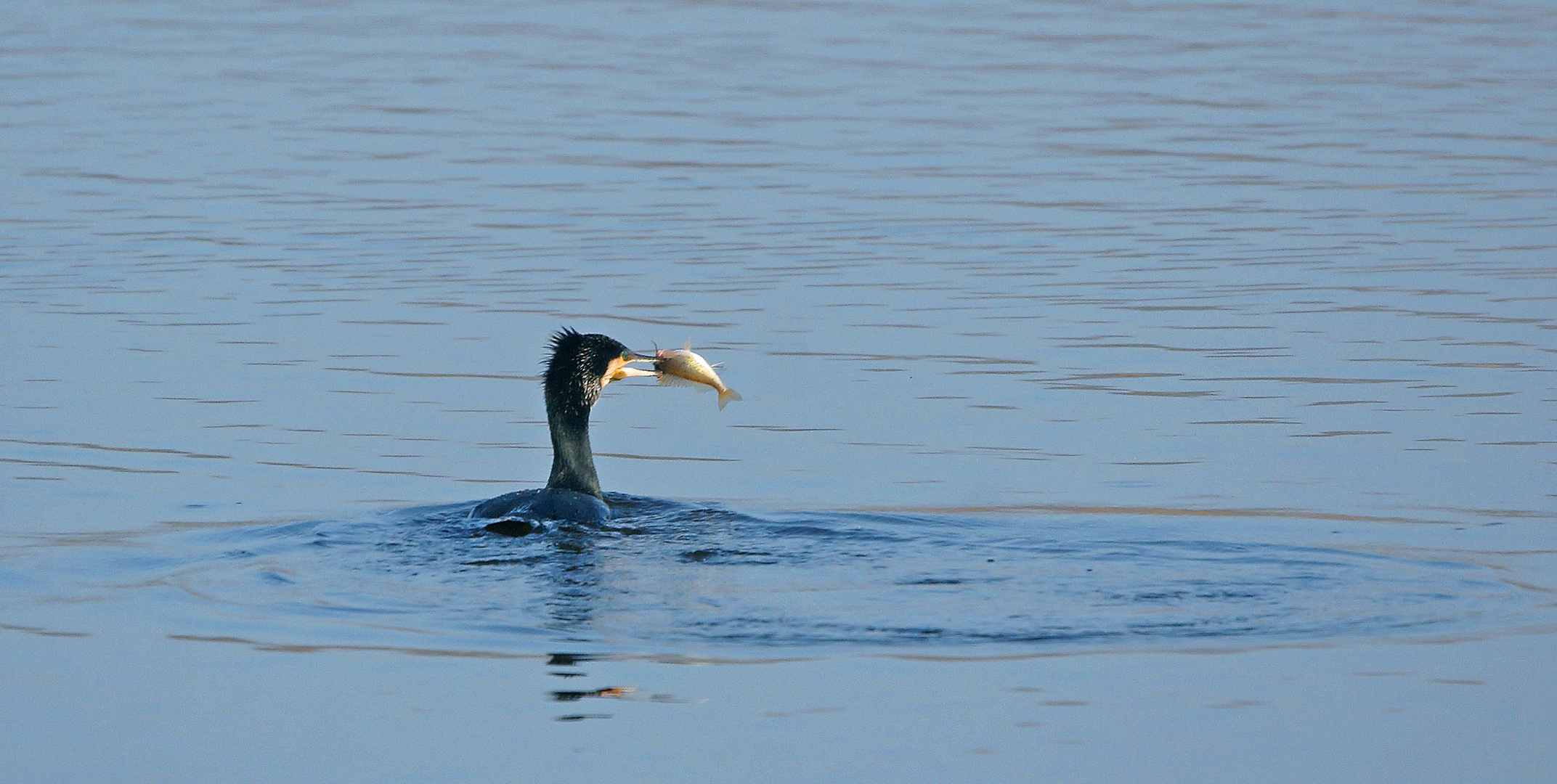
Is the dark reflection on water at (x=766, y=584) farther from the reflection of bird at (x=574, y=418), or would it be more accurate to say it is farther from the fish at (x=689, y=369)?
the fish at (x=689, y=369)

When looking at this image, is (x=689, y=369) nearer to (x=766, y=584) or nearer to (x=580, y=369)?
(x=580, y=369)

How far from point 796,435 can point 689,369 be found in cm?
152

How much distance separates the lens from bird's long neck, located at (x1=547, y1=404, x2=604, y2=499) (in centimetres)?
1117

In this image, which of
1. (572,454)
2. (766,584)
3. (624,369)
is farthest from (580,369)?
(766,584)

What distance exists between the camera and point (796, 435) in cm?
1295

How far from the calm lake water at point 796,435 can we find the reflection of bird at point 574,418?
26 cm

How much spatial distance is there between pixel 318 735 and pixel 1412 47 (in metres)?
30.3

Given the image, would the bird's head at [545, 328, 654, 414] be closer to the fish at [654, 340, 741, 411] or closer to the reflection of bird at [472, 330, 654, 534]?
the reflection of bird at [472, 330, 654, 534]

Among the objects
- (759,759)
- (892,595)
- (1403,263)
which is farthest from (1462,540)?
(1403,263)

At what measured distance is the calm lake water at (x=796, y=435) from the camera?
7473 mm

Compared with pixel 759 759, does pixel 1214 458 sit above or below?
above

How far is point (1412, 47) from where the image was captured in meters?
34.7

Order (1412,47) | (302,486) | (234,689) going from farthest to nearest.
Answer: (1412,47) → (302,486) → (234,689)

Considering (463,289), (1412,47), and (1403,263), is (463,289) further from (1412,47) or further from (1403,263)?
(1412,47)
